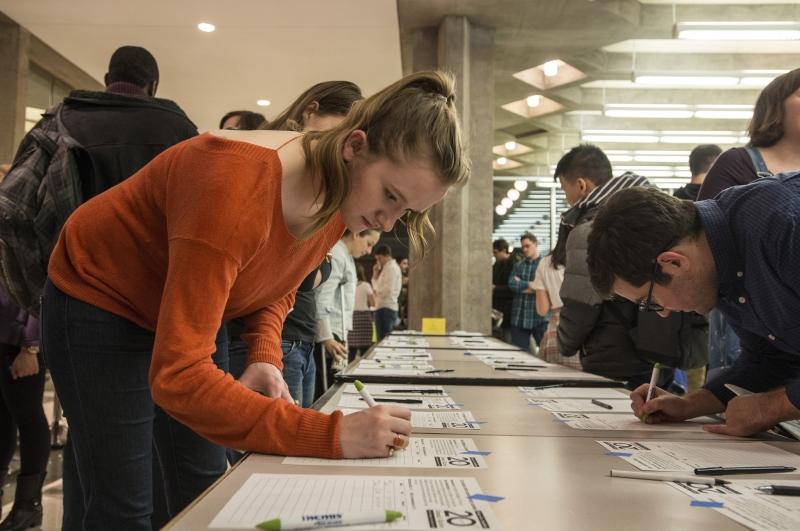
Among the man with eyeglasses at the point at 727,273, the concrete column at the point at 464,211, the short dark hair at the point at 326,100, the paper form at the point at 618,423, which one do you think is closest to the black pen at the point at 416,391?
the paper form at the point at 618,423

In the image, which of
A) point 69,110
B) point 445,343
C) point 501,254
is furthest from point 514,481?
point 501,254

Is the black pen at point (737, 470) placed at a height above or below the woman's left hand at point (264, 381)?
below

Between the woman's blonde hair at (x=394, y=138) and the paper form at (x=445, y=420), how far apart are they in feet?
1.59

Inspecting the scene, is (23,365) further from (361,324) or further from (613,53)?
(613,53)

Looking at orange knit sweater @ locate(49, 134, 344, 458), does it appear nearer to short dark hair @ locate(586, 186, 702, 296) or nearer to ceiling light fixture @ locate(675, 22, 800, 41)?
short dark hair @ locate(586, 186, 702, 296)

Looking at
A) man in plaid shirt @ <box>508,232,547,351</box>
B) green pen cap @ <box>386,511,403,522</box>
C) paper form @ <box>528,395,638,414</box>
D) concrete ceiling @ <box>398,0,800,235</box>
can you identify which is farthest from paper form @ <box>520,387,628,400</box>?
concrete ceiling @ <box>398,0,800,235</box>

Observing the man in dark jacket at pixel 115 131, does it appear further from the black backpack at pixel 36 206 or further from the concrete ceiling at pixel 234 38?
the concrete ceiling at pixel 234 38

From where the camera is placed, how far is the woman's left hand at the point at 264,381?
4.11 ft

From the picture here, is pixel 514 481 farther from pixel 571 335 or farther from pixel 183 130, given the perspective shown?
pixel 571 335

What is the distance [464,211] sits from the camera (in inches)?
242

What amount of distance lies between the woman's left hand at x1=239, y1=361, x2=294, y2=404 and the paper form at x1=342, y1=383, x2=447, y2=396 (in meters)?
0.49

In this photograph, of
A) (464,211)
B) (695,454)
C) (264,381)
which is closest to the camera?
Result: (695,454)

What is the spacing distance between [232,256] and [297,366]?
1.58m

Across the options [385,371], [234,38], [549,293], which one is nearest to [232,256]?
[385,371]
